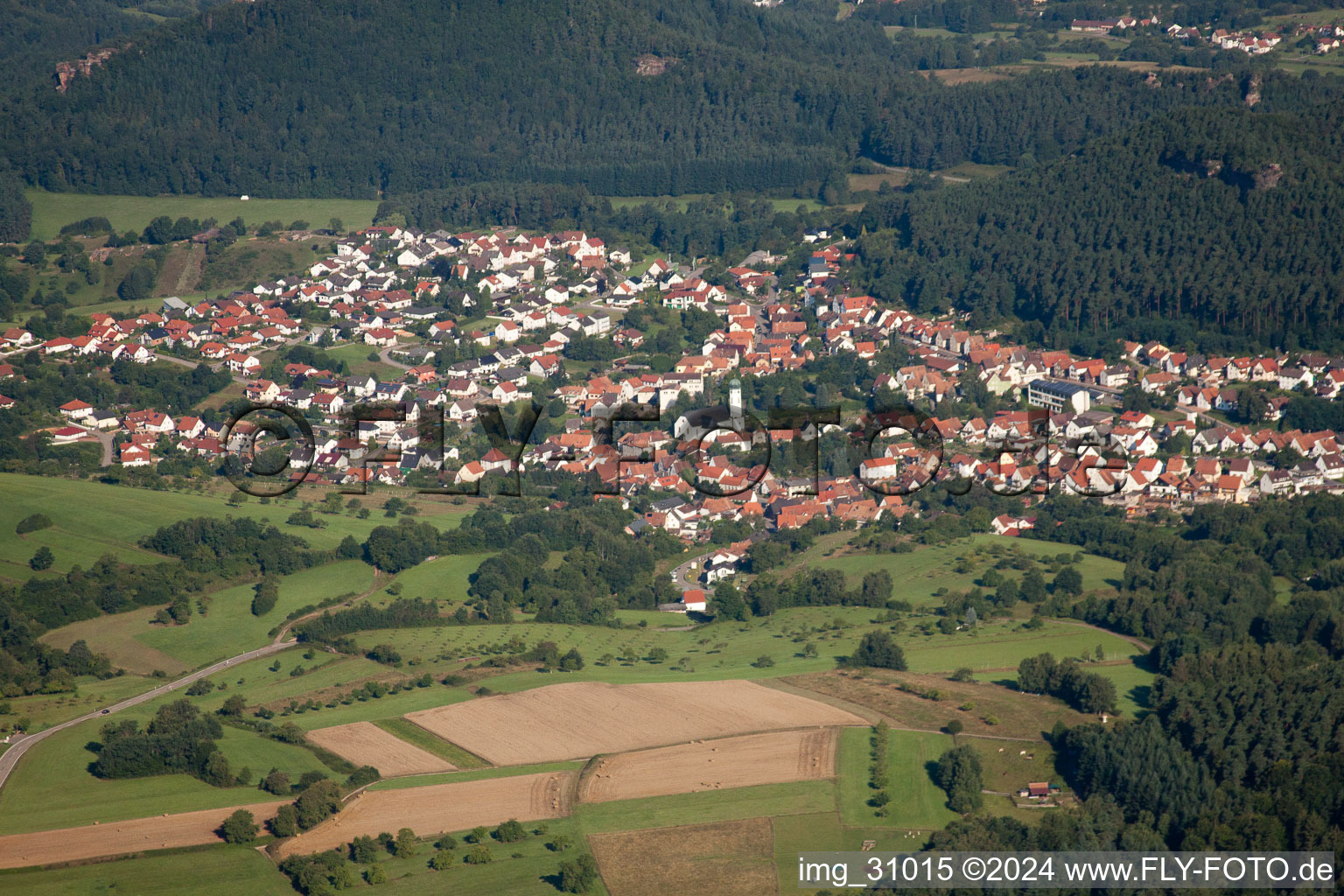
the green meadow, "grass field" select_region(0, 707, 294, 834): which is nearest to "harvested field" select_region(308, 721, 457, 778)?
"grass field" select_region(0, 707, 294, 834)

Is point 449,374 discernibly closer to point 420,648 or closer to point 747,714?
point 420,648

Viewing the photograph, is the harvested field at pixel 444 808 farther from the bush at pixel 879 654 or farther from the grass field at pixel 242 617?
the grass field at pixel 242 617

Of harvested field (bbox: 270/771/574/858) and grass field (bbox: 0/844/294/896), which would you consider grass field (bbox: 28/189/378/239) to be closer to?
harvested field (bbox: 270/771/574/858)

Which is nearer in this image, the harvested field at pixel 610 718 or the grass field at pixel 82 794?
the grass field at pixel 82 794

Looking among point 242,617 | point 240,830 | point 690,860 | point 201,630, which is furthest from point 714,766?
point 201,630

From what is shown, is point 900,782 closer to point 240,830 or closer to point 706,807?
point 706,807

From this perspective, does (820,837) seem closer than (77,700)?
Yes

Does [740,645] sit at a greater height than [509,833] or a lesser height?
lesser

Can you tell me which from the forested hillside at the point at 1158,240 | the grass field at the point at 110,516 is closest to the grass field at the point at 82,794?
the grass field at the point at 110,516
